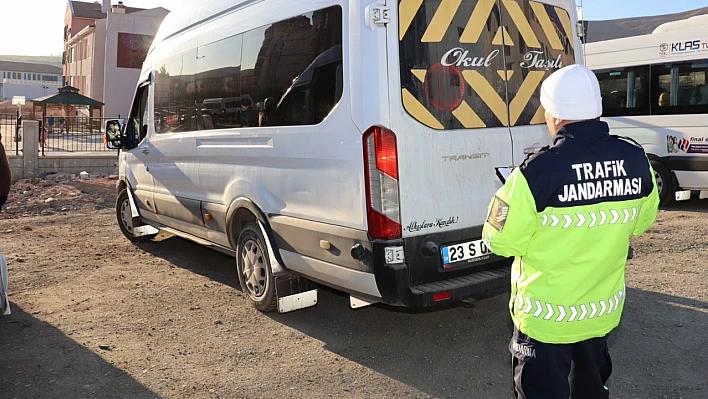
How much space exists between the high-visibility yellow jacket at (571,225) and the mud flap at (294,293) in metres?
2.83

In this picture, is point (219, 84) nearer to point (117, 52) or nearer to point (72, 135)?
point (72, 135)

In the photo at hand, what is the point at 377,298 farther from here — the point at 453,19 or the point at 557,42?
the point at 557,42

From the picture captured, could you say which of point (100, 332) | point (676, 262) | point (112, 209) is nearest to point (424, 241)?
Result: point (100, 332)

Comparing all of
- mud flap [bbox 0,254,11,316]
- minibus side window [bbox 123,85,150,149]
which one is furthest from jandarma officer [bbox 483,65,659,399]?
minibus side window [bbox 123,85,150,149]

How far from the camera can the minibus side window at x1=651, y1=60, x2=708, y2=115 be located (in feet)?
32.7

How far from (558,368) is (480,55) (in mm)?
2565

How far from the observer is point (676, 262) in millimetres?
6684

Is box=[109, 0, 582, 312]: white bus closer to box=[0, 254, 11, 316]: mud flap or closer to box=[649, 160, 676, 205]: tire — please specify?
box=[0, 254, 11, 316]: mud flap

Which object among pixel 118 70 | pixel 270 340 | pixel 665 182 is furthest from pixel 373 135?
pixel 118 70

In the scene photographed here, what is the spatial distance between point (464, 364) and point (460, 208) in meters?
1.04

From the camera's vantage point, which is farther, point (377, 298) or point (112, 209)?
point (112, 209)

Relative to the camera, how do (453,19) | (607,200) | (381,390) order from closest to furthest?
(607,200) → (381,390) → (453,19)

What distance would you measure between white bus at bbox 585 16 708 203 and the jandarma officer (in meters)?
8.71

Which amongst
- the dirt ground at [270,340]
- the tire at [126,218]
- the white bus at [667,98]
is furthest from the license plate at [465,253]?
the white bus at [667,98]
